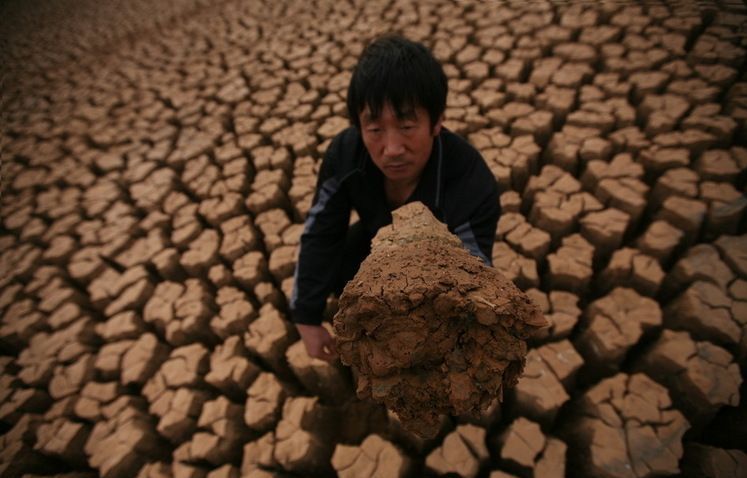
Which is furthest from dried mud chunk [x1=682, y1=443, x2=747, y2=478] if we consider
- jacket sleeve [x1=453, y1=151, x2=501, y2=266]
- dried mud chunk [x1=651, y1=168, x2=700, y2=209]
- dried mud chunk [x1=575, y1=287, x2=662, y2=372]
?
dried mud chunk [x1=651, y1=168, x2=700, y2=209]

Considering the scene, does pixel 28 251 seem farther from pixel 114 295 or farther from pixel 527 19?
pixel 527 19

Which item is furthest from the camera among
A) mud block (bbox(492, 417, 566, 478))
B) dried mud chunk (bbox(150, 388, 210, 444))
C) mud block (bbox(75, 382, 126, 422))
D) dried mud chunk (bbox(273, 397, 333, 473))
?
mud block (bbox(75, 382, 126, 422))

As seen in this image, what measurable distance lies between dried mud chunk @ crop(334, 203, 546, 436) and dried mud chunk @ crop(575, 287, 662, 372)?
88cm

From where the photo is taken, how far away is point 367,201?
1.42m

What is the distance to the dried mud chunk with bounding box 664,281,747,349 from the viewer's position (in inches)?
50.7

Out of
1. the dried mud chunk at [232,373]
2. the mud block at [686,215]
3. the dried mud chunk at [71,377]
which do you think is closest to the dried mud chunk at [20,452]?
the dried mud chunk at [71,377]

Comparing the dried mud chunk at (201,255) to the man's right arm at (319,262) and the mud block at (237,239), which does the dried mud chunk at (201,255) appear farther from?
the man's right arm at (319,262)

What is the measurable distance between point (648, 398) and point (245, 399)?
1502 millimetres

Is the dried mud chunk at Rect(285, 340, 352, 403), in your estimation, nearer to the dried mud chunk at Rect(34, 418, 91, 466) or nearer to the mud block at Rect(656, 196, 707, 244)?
the dried mud chunk at Rect(34, 418, 91, 466)

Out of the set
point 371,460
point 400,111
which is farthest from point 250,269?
point 400,111

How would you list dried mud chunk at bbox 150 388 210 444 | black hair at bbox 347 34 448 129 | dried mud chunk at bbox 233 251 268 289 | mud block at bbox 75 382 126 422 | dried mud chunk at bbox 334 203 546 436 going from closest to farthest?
dried mud chunk at bbox 334 203 546 436 < black hair at bbox 347 34 448 129 < dried mud chunk at bbox 150 388 210 444 < mud block at bbox 75 382 126 422 < dried mud chunk at bbox 233 251 268 289

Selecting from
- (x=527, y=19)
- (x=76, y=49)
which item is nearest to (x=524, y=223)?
(x=527, y=19)

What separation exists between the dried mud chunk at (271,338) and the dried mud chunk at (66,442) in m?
0.69

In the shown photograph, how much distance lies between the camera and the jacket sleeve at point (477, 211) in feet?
3.85
